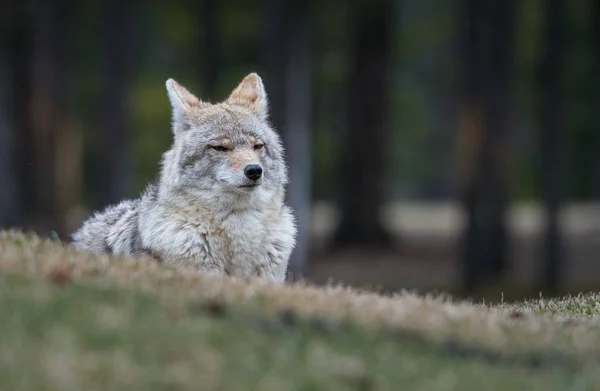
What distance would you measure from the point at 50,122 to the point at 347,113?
311 inches

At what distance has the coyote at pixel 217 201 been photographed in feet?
33.0

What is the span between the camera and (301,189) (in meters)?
22.3

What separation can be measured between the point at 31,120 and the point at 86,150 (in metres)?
27.1

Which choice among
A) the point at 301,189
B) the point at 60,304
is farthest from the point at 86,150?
the point at 60,304

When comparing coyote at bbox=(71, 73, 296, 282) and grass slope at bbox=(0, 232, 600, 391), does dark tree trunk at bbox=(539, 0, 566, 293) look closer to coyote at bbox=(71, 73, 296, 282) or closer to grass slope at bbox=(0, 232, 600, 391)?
coyote at bbox=(71, 73, 296, 282)

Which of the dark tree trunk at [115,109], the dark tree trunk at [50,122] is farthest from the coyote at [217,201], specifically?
the dark tree trunk at [50,122]

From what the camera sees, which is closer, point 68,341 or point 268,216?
point 68,341

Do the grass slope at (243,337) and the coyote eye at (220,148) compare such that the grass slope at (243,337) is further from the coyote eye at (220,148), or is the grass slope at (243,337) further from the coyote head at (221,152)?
the coyote eye at (220,148)

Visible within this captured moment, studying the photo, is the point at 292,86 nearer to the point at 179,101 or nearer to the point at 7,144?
the point at 7,144

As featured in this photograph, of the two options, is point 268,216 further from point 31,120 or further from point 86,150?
point 86,150

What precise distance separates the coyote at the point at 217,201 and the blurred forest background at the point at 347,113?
132cm

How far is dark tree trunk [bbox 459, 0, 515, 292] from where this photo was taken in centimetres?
2222

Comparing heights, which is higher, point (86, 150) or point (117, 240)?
point (117, 240)

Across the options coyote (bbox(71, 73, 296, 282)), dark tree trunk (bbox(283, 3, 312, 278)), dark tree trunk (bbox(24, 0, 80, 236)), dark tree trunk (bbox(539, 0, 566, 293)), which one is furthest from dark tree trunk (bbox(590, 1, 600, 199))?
coyote (bbox(71, 73, 296, 282))
